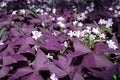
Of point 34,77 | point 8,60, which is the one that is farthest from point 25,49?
point 34,77

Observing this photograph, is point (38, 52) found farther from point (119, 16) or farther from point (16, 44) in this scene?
point (119, 16)

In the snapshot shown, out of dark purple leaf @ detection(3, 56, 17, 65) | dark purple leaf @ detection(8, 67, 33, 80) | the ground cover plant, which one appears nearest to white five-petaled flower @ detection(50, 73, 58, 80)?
the ground cover plant

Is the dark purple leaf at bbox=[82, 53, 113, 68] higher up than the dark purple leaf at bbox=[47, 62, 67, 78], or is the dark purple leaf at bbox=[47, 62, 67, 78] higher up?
the dark purple leaf at bbox=[82, 53, 113, 68]

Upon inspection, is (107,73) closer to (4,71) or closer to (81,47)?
(81,47)

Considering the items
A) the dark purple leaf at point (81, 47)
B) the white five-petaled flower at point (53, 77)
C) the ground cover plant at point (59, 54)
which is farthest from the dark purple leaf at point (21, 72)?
the dark purple leaf at point (81, 47)

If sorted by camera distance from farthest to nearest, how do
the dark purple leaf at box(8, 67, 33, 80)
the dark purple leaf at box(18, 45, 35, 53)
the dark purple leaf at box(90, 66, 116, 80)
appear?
the dark purple leaf at box(18, 45, 35, 53) → the dark purple leaf at box(8, 67, 33, 80) → the dark purple leaf at box(90, 66, 116, 80)

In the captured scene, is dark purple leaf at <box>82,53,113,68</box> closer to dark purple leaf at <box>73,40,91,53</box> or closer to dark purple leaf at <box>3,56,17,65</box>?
dark purple leaf at <box>73,40,91,53</box>

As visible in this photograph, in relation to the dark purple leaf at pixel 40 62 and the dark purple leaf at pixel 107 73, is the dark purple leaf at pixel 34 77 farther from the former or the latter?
the dark purple leaf at pixel 107 73

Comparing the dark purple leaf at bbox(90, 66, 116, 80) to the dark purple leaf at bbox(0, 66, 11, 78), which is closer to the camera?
the dark purple leaf at bbox(90, 66, 116, 80)

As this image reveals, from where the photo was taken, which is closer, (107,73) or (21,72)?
(107,73)

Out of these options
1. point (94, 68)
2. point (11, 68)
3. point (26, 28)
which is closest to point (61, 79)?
point (94, 68)

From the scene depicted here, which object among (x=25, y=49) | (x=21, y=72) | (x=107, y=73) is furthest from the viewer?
(x=25, y=49)
